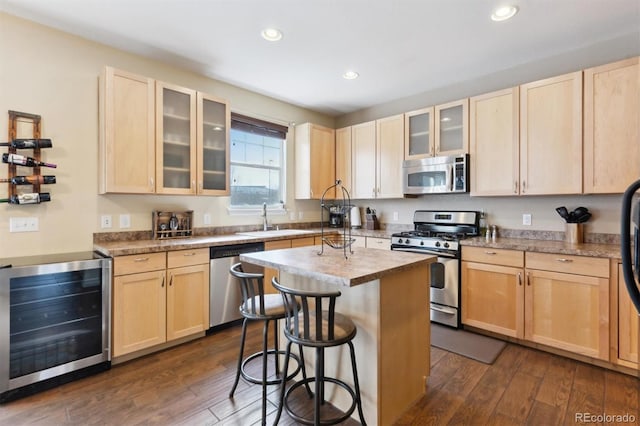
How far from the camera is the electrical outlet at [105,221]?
2.84m

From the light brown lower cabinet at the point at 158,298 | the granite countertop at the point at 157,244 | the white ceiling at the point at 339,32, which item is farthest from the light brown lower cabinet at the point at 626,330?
the light brown lower cabinet at the point at 158,298

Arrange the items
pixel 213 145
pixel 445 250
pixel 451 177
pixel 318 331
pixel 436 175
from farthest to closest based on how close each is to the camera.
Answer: pixel 436 175
pixel 451 177
pixel 213 145
pixel 445 250
pixel 318 331

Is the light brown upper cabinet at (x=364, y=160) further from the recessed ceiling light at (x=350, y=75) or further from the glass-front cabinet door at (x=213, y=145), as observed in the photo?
the glass-front cabinet door at (x=213, y=145)

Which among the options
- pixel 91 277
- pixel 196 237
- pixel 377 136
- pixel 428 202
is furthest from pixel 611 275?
pixel 91 277

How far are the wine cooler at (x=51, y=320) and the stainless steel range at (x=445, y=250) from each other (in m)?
2.73

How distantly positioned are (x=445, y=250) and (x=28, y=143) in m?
3.71

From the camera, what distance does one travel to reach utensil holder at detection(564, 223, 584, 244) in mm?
2881

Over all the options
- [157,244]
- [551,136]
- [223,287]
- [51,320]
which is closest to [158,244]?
[157,244]

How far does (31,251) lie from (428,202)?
4.03 meters

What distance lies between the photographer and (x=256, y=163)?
415 centimetres

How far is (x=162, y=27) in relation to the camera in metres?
2.59

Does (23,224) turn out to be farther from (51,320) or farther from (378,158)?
(378,158)

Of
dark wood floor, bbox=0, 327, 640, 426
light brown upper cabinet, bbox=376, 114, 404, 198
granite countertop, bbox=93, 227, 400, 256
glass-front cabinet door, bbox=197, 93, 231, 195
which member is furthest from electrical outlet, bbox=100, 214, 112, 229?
light brown upper cabinet, bbox=376, 114, 404, 198

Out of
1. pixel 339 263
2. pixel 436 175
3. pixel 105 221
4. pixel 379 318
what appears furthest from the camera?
pixel 436 175
